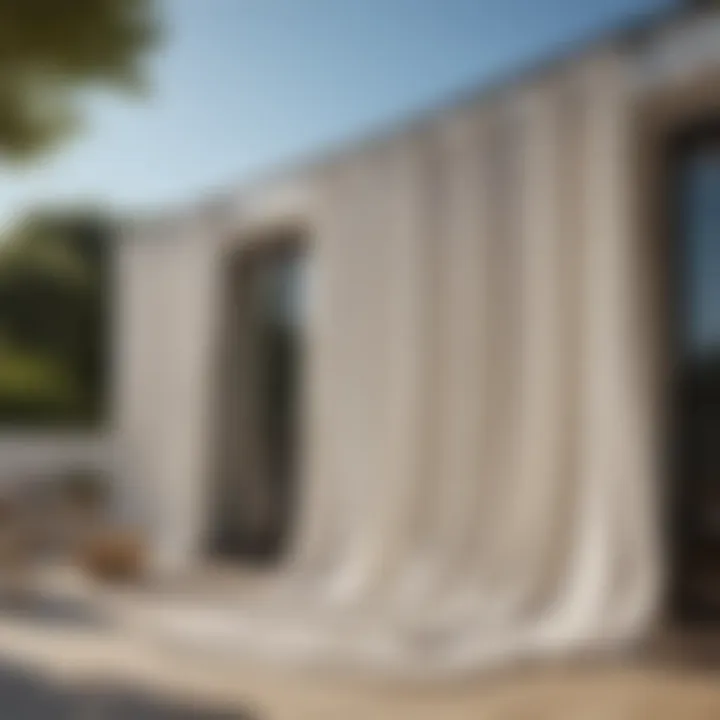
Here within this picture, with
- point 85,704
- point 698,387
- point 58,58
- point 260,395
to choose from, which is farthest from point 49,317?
point 698,387

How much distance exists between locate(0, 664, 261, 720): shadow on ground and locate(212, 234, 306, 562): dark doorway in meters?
1.27

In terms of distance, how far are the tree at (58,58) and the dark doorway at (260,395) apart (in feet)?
3.92

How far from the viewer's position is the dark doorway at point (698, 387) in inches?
77.0

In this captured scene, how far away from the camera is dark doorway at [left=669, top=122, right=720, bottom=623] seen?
6.42ft

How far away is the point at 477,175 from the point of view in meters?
2.21

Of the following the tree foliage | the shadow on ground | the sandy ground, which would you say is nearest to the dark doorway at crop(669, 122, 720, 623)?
the sandy ground

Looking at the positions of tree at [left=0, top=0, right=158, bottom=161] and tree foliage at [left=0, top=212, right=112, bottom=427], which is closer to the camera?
tree at [left=0, top=0, right=158, bottom=161]

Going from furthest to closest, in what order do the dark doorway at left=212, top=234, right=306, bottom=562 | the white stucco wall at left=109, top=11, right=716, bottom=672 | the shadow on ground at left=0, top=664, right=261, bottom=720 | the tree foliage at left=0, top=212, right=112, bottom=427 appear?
the dark doorway at left=212, top=234, right=306, bottom=562 → the white stucco wall at left=109, top=11, right=716, bottom=672 → the tree foliage at left=0, top=212, right=112, bottom=427 → the shadow on ground at left=0, top=664, right=261, bottom=720

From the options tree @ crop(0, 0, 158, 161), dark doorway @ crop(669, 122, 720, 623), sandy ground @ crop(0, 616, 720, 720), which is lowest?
sandy ground @ crop(0, 616, 720, 720)

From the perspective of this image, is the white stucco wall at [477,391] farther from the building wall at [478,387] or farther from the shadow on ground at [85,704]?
the shadow on ground at [85,704]

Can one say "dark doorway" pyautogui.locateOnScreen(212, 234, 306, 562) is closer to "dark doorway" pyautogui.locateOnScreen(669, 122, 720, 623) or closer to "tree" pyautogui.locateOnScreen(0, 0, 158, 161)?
"dark doorway" pyautogui.locateOnScreen(669, 122, 720, 623)

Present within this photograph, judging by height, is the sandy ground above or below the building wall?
below

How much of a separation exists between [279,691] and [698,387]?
1.00m

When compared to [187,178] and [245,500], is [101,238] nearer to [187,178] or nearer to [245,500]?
[187,178]
